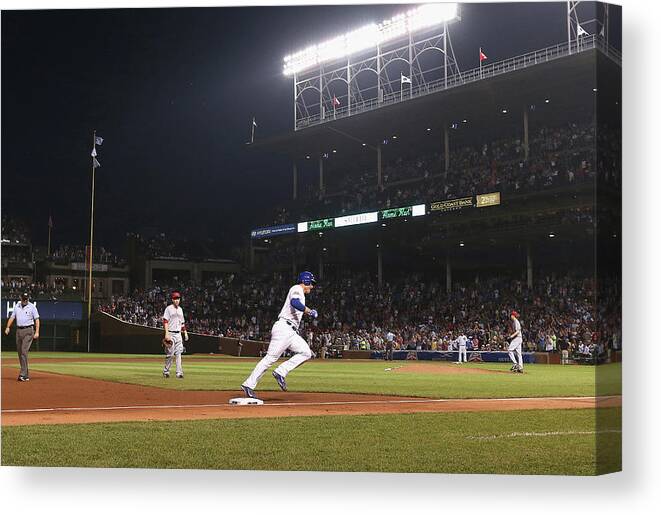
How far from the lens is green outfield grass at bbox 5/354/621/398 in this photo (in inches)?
433

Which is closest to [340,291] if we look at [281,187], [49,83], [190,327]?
[281,187]

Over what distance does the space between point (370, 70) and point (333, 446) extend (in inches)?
580

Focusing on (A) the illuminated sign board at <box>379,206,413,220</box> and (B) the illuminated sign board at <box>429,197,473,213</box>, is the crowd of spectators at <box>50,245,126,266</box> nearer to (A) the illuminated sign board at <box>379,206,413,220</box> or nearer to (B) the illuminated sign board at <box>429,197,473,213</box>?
(A) the illuminated sign board at <box>379,206,413,220</box>

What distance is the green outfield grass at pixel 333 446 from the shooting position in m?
7.02

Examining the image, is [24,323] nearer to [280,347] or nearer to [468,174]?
[280,347]

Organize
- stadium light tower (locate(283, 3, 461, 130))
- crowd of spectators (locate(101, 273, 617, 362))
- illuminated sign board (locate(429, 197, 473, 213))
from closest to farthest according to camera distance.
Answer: stadium light tower (locate(283, 3, 461, 130))
crowd of spectators (locate(101, 273, 617, 362))
illuminated sign board (locate(429, 197, 473, 213))

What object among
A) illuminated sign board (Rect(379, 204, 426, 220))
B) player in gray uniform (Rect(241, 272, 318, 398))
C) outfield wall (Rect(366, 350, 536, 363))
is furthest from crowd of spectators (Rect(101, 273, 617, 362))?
player in gray uniform (Rect(241, 272, 318, 398))

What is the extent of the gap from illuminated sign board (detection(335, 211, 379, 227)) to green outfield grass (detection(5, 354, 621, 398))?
3334 millimetres

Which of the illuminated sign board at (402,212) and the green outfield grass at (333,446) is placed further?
the illuminated sign board at (402,212)

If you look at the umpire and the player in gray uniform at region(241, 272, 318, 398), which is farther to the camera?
the umpire

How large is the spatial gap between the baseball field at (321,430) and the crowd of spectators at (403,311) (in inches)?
125

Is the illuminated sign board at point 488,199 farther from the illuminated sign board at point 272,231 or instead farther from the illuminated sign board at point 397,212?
the illuminated sign board at point 272,231

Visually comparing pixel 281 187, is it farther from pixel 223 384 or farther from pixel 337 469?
pixel 337 469

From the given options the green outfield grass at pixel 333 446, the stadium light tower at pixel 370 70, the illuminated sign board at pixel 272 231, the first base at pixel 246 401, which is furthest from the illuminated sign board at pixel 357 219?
the green outfield grass at pixel 333 446
